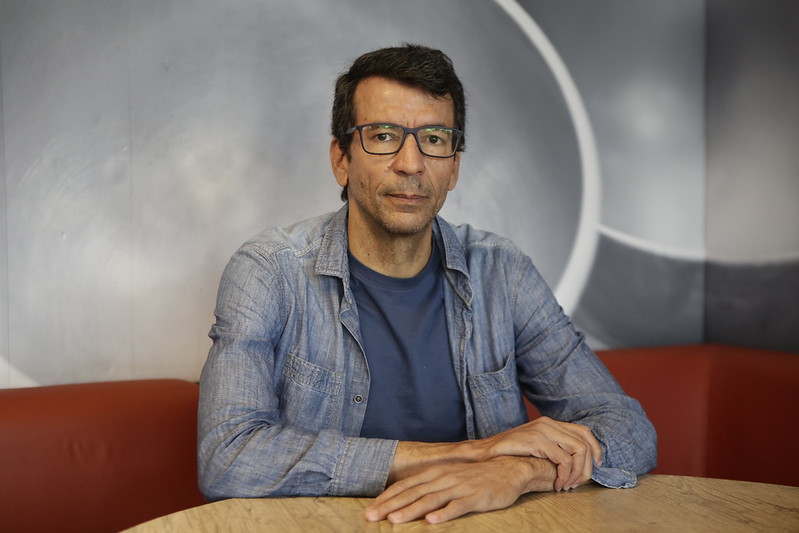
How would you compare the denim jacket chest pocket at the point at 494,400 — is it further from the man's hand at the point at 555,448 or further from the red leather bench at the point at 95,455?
the red leather bench at the point at 95,455

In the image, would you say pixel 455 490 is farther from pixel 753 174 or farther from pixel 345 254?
pixel 753 174

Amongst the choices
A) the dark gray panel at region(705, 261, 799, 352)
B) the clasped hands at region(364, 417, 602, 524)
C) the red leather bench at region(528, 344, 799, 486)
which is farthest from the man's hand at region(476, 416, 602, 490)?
the dark gray panel at region(705, 261, 799, 352)

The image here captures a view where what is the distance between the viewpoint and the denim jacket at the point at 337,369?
1.21 meters

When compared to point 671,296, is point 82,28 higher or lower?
higher

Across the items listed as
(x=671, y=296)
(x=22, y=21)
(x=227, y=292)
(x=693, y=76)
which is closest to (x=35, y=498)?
(x=227, y=292)

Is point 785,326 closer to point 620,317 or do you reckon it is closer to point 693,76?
point 620,317

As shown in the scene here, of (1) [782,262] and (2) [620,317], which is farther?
(2) [620,317]

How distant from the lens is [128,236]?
6.47ft

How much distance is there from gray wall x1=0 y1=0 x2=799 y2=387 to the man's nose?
64 centimetres

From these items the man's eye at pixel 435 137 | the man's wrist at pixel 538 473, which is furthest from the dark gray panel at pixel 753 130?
the man's wrist at pixel 538 473

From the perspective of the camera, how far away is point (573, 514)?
1.07 meters

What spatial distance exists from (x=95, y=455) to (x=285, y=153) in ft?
3.07

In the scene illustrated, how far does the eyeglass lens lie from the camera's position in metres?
1.60

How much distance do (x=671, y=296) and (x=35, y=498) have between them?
6.80 feet
